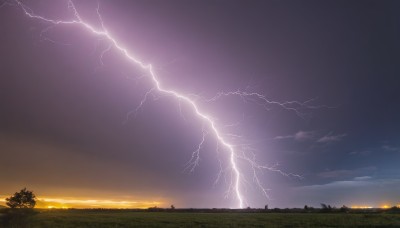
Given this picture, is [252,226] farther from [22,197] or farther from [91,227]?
[22,197]

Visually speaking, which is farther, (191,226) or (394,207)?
(394,207)

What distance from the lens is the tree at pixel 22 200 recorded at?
165ft

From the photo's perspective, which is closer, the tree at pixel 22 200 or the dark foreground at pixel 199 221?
the dark foreground at pixel 199 221

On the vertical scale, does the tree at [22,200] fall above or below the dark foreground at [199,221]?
above

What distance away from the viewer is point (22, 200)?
50.4m

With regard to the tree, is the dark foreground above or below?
below

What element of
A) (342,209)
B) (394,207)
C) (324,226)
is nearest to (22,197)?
(324,226)

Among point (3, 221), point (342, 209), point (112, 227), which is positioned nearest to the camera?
point (3, 221)

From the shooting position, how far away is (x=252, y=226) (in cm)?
2814

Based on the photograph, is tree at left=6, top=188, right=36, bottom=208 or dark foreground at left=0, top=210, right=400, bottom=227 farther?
tree at left=6, top=188, right=36, bottom=208

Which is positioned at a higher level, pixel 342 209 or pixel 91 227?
pixel 342 209

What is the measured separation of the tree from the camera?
50.4 m

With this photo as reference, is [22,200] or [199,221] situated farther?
[22,200]

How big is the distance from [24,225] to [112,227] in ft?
19.2
